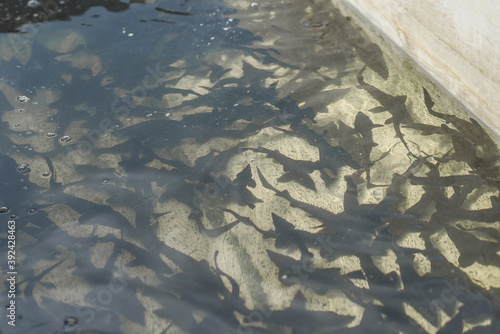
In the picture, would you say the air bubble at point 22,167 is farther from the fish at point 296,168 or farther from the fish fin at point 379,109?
the fish fin at point 379,109

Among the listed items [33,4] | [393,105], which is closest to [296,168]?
[393,105]

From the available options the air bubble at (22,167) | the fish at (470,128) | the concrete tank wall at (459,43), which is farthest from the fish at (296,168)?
the air bubble at (22,167)

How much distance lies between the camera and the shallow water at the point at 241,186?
2.35m

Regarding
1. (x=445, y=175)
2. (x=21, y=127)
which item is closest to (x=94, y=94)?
(x=21, y=127)

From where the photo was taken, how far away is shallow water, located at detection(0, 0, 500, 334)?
2.35 m

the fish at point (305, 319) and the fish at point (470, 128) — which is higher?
the fish at point (470, 128)

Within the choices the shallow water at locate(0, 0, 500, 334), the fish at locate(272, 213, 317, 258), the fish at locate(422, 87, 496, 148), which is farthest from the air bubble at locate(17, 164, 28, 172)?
the fish at locate(422, 87, 496, 148)

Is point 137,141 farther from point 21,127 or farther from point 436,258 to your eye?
point 436,258

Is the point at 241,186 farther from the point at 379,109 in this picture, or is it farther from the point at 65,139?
the point at 65,139

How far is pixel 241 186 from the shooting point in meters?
2.94

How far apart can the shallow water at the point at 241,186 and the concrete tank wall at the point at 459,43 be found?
135mm

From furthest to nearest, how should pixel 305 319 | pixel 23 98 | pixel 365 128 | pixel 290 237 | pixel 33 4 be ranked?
pixel 33 4, pixel 23 98, pixel 365 128, pixel 290 237, pixel 305 319

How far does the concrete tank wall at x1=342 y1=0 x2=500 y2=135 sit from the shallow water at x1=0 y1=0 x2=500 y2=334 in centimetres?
14

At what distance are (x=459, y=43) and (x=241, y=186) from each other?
1.77 meters
